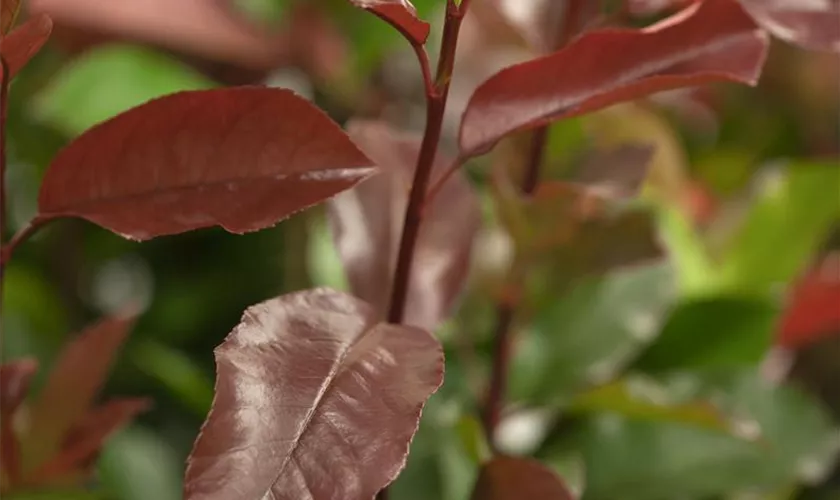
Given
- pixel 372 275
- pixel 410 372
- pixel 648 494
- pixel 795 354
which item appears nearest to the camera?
pixel 410 372

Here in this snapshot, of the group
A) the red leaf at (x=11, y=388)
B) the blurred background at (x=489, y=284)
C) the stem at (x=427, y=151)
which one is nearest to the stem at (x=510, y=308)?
the blurred background at (x=489, y=284)

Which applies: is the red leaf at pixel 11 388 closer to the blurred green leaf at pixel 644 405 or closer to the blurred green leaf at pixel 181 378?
the blurred green leaf at pixel 181 378

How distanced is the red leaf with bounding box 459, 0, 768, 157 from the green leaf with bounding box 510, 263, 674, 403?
0.85ft

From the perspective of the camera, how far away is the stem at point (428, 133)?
0.30 m

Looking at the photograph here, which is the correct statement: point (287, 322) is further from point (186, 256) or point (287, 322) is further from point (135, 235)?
point (186, 256)

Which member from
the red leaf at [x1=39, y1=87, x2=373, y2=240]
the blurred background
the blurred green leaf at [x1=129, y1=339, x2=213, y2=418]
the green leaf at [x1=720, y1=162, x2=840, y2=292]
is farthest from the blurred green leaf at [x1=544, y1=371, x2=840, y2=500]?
the red leaf at [x1=39, y1=87, x2=373, y2=240]

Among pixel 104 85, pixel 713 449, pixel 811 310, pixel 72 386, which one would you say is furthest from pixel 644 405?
pixel 104 85

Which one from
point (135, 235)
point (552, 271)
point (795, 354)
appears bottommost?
point (795, 354)

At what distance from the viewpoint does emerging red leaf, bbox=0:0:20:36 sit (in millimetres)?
289

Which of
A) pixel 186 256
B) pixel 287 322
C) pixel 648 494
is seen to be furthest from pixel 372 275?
pixel 186 256

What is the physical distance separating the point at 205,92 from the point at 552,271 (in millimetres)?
274

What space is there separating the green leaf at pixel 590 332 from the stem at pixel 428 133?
0.26m

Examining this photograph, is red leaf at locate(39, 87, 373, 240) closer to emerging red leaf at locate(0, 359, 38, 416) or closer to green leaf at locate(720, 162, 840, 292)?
emerging red leaf at locate(0, 359, 38, 416)

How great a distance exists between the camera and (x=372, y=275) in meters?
0.44
